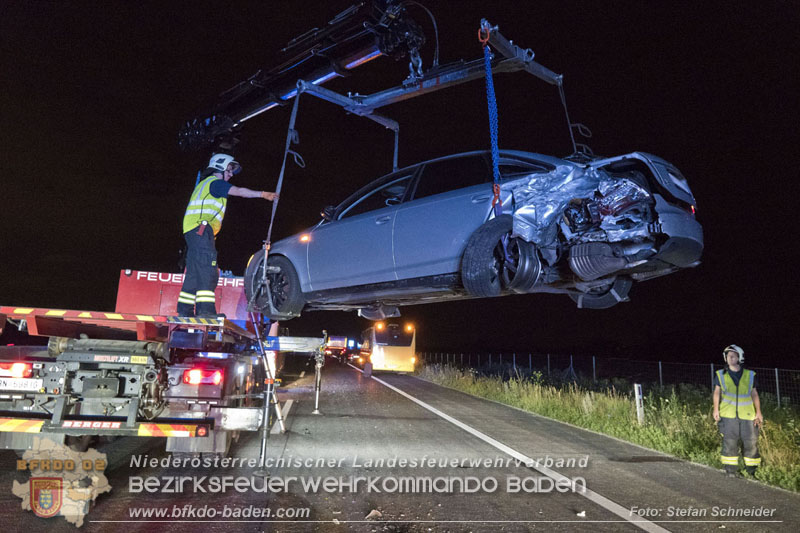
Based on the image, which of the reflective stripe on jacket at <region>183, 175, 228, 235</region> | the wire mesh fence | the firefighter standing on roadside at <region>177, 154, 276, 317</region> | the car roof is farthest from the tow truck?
the wire mesh fence

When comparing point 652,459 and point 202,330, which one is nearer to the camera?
Result: point 202,330

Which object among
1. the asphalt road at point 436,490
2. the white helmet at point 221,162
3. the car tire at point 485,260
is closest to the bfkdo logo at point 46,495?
→ the asphalt road at point 436,490

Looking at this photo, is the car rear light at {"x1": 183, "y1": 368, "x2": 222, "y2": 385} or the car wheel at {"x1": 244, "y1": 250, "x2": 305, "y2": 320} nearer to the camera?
the car rear light at {"x1": 183, "y1": 368, "x2": 222, "y2": 385}

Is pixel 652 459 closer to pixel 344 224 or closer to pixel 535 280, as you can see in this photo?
pixel 535 280

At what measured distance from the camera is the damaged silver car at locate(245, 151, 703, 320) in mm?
4859

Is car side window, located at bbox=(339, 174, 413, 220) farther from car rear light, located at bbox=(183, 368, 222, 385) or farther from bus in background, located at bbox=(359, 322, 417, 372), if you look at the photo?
bus in background, located at bbox=(359, 322, 417, 372)

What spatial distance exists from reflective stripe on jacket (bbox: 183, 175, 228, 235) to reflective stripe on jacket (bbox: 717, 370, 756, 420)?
673 centimetres

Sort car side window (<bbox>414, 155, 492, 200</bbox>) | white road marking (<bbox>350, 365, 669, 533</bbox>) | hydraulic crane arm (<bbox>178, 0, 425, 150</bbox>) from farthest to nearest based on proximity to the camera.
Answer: hydraulic crane arm (<bbox>178, 0, 425, 150</bbox>) → car side window (<bbox>414, 155, 492, 200</bbox>) → white road marking (<bbox>350, 365, 669, 533</bbox>)

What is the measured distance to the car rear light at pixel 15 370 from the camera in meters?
4.79

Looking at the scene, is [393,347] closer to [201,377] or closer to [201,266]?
[201,266]

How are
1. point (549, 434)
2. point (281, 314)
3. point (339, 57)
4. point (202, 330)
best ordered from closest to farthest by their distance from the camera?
point (202, 330)
point (281, 314)
point (339, 57)
point (549, 434)

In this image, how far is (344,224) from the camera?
6844 mm

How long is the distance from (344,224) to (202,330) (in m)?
2.04

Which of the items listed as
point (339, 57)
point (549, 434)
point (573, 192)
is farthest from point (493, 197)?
point (549, 434)
